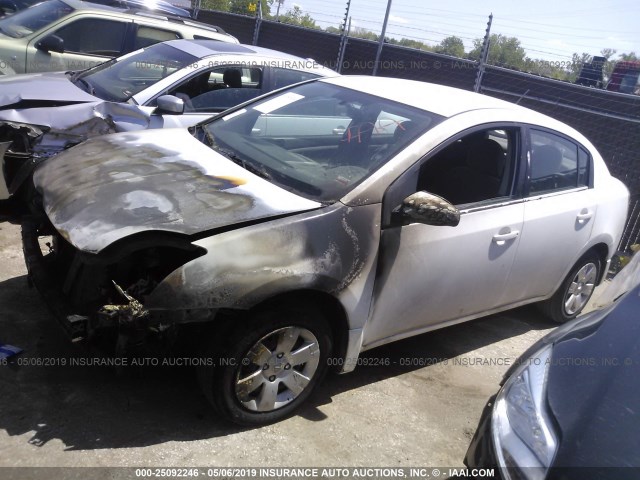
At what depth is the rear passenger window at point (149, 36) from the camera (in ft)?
24.7

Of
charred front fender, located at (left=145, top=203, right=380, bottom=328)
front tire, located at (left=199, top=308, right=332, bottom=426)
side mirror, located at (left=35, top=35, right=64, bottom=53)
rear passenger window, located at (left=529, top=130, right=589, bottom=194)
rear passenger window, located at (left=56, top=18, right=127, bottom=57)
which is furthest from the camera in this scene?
rear passenger window, located at (left=56, top=18, right=127, bottom=57)

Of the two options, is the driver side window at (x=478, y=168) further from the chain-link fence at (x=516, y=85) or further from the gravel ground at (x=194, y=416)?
the chain-link fence at (x=516, y=85)

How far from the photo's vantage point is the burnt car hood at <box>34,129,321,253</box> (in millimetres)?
2768

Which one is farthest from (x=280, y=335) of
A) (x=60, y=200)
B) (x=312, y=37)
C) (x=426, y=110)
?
(x=312, y=37)

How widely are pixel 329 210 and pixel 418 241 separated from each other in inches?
23.0

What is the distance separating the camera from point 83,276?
9.79 feet

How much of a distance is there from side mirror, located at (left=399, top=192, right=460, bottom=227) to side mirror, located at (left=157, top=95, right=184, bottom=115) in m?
2.77

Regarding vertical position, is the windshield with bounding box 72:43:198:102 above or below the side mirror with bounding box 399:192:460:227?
above

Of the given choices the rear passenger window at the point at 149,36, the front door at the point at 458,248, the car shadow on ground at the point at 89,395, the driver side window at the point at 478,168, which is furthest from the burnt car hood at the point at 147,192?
the rear passenger window at the point at 149,36

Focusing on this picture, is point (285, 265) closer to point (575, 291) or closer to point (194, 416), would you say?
point (194, 416)

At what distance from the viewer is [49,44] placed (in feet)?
23.0

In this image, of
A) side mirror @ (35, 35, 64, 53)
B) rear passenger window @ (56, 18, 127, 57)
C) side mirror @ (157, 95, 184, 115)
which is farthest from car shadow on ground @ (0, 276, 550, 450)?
rear passenger window @ (56, 18, 127, 57)

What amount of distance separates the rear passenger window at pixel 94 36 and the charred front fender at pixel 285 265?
5556 mm

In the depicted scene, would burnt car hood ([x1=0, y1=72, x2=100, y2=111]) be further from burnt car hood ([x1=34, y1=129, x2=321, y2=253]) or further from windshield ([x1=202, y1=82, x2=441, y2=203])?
windshield ([x1=202, y1=82, x2=441, y2=203])
